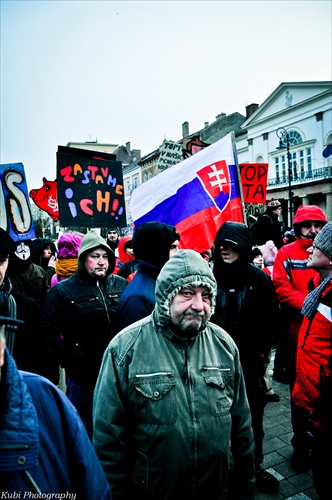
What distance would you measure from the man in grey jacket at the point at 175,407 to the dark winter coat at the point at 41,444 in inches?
18.2

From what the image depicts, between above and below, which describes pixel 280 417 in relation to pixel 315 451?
below

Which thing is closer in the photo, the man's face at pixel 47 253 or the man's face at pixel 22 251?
the man's face at pixel 22 251

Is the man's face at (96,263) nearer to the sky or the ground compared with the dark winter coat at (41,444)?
nearer to the sky

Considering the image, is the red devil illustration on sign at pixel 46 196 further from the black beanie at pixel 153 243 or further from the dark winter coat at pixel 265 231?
the black beanie at pixel 153 243

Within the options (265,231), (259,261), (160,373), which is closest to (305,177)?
(265,231)

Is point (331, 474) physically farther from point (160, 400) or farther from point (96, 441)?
point (96, 441)

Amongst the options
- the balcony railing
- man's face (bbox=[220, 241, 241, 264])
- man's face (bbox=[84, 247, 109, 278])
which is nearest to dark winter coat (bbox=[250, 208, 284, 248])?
man's face (bbox=[220, 241, 241, 264])

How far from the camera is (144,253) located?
2.63 metres

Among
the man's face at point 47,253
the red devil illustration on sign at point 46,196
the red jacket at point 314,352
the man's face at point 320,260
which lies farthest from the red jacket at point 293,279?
the red devil illustration on sign at point 46,196

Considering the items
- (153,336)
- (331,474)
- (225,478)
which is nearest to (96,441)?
(153,336)

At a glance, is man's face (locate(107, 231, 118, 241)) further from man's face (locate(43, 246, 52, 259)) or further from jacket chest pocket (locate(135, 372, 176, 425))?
jacket chest pocket (locate(135, 372, 176, 425))

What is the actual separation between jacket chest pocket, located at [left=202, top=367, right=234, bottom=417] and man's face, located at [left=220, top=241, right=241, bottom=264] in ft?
4.33

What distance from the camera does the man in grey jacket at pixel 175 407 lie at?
1.69 meters

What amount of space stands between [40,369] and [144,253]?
1.12 meters
